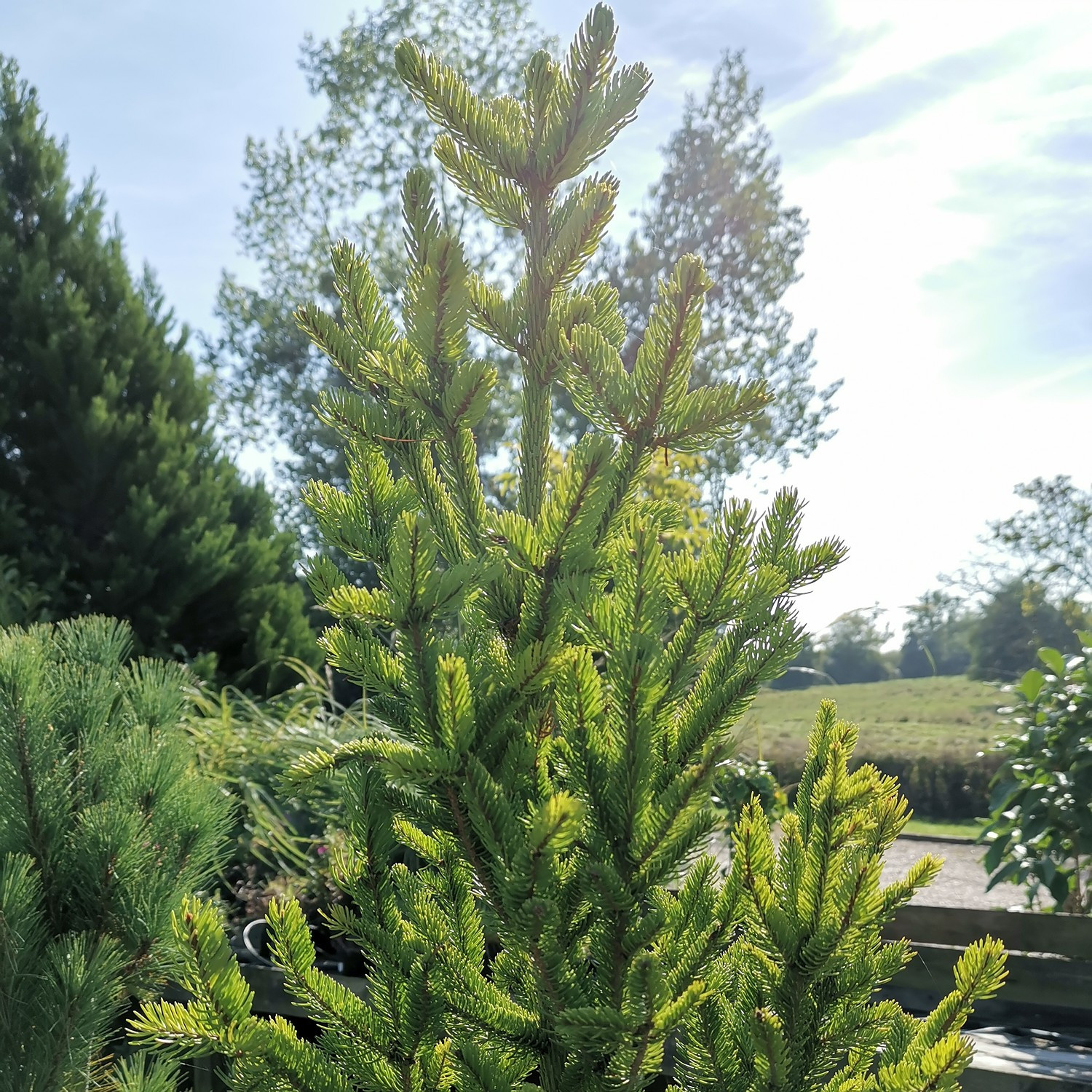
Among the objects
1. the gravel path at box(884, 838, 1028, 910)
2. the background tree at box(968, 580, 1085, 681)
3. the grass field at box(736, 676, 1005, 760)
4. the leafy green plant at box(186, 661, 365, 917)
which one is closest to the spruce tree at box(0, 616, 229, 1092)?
the leafy green plant at box(186, 661, 365, 917)

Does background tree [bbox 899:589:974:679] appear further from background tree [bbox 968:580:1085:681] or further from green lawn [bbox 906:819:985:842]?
green lawn [bbox 906:819:985:842]

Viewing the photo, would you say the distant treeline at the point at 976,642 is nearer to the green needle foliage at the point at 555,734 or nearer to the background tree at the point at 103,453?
the background tree at the point at 103,453

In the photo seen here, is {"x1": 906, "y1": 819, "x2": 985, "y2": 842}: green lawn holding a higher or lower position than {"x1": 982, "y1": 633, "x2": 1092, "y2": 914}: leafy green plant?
lower

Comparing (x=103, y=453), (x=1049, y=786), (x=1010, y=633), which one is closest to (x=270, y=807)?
(x=1049, y=786)

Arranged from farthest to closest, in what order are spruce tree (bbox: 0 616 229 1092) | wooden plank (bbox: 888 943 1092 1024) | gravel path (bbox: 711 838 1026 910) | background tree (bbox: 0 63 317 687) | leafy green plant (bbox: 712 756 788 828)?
1. gravel path (bbox: 711 838 1026 910)
2. background tree (bbox: 0 63 317 687)
3. leafy green plant (bbox: 712 756 788 828)
4. wooden plank (bbox: 888 943 1092 1024)
5. spruce tree (bbox: 0 616 229 1092)

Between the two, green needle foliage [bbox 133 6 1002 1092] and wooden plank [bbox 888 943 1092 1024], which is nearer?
green needle foliage [bbox 133 6 1002 1092]

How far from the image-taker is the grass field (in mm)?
14180

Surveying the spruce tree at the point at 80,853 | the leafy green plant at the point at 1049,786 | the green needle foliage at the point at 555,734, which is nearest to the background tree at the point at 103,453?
the spruce tree at the point at 80,853

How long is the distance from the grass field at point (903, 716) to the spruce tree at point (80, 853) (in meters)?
9.97

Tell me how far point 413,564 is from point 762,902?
1.95ft

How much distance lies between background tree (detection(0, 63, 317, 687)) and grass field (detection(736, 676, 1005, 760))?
6562 millimetres

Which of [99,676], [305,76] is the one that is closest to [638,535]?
[99,676]

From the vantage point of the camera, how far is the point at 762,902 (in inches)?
44.1

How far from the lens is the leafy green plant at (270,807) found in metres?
3.80
